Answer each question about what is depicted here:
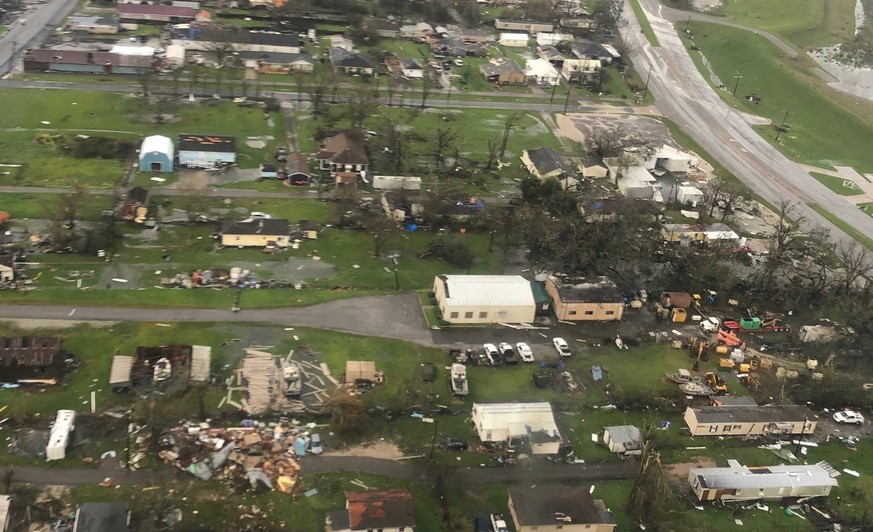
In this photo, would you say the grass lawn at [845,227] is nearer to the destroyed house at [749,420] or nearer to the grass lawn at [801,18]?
the destroyed house at [749,420]

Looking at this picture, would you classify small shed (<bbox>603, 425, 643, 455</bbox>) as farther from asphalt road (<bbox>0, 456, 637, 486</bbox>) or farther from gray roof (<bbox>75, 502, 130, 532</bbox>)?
gray roof (<bbox>75, 502, 130, 532</bbox>)

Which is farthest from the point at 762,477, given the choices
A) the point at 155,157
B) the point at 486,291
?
the point at 155,157

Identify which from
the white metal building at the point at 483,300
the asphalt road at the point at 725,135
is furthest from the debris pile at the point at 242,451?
the asphalt road at the point at 725,135

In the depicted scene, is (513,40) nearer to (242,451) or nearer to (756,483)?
(756,483)

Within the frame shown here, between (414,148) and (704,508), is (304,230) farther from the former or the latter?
(704,508)

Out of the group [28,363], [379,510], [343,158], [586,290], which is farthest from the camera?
[343,158]
